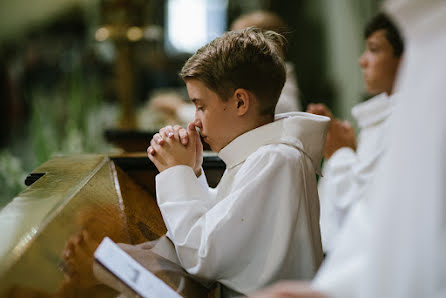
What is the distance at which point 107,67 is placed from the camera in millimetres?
8688

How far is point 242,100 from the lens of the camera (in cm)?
119

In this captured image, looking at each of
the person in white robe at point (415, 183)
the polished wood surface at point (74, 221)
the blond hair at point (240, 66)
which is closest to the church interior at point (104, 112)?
the polished wood surface at point (74, 221)

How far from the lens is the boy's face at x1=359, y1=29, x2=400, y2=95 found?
1.92 metres

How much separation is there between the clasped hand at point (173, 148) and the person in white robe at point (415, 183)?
0.62m

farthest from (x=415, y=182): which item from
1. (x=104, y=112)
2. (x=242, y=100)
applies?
(x=104, y=112)

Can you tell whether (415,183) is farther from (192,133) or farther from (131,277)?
(192,133)

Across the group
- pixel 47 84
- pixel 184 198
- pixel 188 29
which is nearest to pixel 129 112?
pixel 184 198

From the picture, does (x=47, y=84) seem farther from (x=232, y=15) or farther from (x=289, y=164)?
(x=289, y=164)

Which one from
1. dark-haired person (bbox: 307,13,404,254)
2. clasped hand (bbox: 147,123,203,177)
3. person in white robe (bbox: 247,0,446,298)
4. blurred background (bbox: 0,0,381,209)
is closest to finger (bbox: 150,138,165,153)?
clasped hand (bbox: 147,123,203,177)

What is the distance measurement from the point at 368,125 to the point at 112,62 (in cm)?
708

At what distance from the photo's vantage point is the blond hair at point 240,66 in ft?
3.88

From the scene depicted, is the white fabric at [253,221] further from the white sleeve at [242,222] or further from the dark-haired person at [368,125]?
the dark-haired person at [368,125]

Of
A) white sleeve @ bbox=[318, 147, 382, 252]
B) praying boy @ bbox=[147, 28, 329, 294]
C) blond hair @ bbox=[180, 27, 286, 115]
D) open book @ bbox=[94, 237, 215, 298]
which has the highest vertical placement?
blond hair @ bbox=[180, 27, 286, 115]

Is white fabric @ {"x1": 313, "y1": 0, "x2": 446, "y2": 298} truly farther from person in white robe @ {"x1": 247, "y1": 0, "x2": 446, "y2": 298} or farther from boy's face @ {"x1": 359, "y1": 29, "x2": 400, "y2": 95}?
boy's face @ {"x1": 359, "y1": 29, "x2": 400, "y2": 95}
